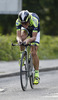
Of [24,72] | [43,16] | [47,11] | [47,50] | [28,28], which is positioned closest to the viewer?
[24,72]

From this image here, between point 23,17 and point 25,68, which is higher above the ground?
point 23,17

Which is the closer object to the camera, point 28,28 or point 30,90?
point 30,90

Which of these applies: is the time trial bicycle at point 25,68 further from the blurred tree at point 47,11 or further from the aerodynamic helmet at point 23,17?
the blurred tree at point 47,11

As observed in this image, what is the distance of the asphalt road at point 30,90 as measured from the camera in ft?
27.1

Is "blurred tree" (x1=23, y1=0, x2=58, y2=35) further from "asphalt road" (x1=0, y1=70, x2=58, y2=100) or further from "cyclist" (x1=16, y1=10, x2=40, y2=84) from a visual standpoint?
"cyclist" (x1=16, y1=10, x2=40, y2=84)

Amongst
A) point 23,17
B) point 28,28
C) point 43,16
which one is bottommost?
point 43,16

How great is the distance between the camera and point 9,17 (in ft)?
113

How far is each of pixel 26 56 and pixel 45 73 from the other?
13.3 feet

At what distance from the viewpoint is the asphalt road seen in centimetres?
826

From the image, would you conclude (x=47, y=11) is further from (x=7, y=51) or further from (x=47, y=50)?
(x=7, y=51)

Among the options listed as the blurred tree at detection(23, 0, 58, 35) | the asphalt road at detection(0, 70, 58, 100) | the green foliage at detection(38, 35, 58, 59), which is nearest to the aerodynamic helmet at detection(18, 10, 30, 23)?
the asphalt road at detection(0, 70, 58, 100)

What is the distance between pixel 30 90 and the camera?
9.30 m

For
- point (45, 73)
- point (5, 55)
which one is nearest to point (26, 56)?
point (45, 73)

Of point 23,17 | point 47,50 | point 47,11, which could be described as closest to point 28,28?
point 23,17
